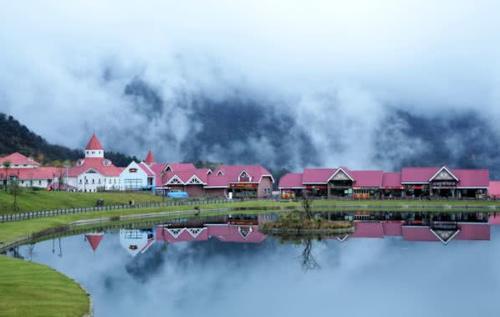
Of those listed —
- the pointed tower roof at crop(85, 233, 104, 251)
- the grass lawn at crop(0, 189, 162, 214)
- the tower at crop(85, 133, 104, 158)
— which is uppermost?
the tower at crop(85, 133, 104, 158)

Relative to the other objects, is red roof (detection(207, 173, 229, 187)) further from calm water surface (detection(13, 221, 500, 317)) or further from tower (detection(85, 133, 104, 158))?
calm water surface (detection(13, 221, 500, 317))

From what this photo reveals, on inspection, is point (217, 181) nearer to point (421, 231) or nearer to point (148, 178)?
point (148, 178)

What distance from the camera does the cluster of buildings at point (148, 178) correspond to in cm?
13462

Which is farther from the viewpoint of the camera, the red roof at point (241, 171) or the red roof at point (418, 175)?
the red roof at point (241, 171)

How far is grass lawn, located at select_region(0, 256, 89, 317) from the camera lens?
29.0 meters

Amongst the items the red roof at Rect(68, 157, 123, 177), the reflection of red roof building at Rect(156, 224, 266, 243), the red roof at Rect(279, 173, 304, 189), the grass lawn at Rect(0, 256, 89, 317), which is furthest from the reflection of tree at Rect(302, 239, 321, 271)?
the red roof at Rect(68, 157, 123, 177)

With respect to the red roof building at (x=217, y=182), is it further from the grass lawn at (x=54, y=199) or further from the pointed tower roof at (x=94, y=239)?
the pointed tower roof at (x=94, y=239)

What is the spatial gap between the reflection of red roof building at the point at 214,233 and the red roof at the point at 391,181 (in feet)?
195

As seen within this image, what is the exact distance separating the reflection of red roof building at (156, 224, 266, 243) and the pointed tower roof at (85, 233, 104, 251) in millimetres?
5923

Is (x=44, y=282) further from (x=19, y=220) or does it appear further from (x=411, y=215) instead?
(x=411, y=215)

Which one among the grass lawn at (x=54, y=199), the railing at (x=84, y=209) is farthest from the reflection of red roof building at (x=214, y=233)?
the grass lawn at (x=54, y=199)

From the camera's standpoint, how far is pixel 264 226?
74.2 m

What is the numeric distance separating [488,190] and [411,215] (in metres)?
40.3

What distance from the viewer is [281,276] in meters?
45.0
